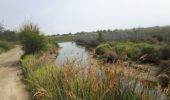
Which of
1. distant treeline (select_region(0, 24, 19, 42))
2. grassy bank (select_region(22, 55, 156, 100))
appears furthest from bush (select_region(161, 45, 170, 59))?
distant treeline (select_region(0, 24, 19, 42))

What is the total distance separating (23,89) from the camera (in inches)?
488

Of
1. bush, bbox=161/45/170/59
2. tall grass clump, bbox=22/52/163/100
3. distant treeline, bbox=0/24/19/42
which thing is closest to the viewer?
tall grass clump, bbox=22/52/163/100

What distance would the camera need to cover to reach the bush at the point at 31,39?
24.2 m

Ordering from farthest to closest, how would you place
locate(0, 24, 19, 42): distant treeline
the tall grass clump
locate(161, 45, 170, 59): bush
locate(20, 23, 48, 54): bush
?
locate(0, 24, 19, 42): distant treeline, locate(20, 23, 48, 54): bush, locate(161, 45, 170, 59): bush, the tall grass clump

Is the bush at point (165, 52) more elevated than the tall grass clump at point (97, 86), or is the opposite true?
the tall grass clump at point (97, 86)

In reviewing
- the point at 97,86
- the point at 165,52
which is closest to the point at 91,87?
the point at 97,86

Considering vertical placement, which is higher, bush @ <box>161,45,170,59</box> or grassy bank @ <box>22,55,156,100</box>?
grassy bank @ <box>22,55,156,100</box>

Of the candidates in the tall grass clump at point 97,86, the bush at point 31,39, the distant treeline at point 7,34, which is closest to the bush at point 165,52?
the bush at point 31,39

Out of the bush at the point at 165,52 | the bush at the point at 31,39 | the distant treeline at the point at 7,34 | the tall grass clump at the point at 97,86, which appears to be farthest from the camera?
the distant treeline at the point at 7,34

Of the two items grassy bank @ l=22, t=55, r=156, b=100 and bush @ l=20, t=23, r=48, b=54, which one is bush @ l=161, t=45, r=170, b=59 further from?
grassy bank @ l=22, t=55, r=156, b=100

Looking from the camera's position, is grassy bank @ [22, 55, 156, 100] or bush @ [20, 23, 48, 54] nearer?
grassy bank @ [22, 55, 156, 100]

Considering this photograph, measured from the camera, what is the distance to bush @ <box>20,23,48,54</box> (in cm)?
2417

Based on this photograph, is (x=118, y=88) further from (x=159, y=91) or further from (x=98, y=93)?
(x=159, y=91)

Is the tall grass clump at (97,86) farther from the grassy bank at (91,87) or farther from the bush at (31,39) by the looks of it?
the bush at (31,39)
